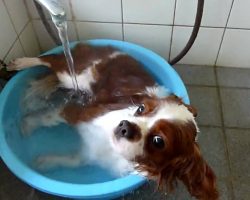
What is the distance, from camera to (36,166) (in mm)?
1638

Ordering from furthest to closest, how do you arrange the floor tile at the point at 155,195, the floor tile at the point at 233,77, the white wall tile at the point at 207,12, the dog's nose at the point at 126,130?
the floor tile at the point at 233,77, the white wall tile at the point at 207,12, the floor tile at the point at 155,195, the dog's nose at the point at 126,130

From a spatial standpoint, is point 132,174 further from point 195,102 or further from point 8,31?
point 8,31

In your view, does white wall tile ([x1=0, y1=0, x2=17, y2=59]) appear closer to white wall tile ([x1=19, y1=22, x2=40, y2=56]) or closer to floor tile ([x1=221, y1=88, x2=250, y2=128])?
white wall tile ([x1=19, y1=22, x2=40, y2=56])

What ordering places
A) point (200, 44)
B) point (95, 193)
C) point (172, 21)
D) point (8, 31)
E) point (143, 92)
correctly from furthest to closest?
point (200, 44) → point (172, 21) → point (8, 31) → point (143, 92) → point (95, 193)

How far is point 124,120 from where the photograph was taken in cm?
124

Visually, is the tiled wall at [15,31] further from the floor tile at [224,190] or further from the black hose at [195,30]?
the floor tile at [224,190]

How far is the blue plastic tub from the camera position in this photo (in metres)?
1.27

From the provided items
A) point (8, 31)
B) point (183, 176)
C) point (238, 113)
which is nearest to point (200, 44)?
point (238, 113)

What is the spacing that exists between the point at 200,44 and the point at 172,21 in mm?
283

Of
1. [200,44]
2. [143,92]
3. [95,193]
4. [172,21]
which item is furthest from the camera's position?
[200,44]

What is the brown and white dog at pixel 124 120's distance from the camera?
1205mm

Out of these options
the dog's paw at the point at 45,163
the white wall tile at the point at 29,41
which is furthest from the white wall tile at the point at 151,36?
the dog's paw at the point at 45,163

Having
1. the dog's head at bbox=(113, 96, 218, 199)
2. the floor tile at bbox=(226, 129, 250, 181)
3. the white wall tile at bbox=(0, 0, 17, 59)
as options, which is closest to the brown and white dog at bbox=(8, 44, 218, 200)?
the dog's head at bbox=(113, 96, 218, 199)

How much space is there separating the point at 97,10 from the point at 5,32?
1.86 ft
